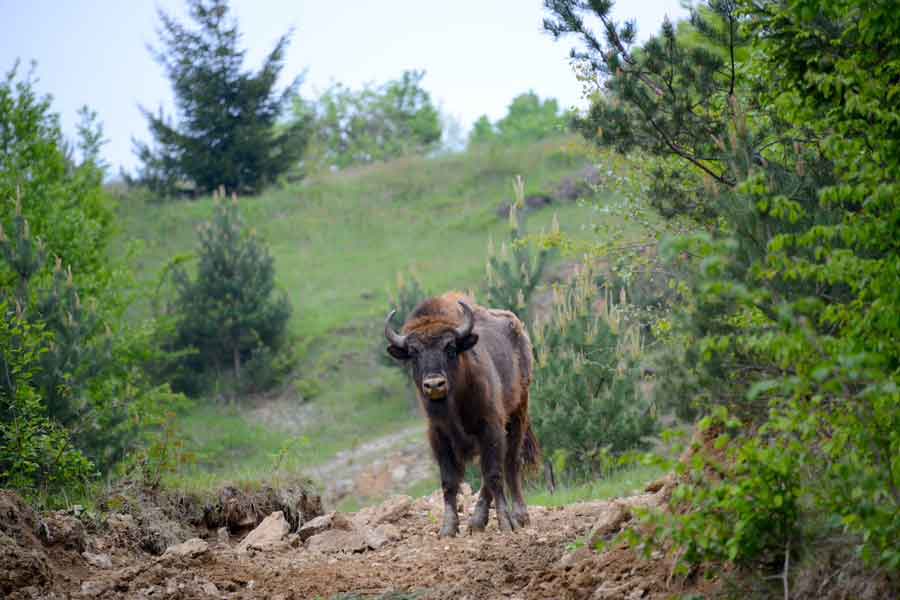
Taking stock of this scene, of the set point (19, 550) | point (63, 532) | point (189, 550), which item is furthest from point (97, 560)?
point (19, 550)

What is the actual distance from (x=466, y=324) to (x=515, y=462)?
6.82ft

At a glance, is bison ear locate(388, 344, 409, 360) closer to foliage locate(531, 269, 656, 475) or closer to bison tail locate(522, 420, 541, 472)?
bison tail locate(522, 420, 541, 472)

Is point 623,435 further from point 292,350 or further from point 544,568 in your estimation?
point 292,350

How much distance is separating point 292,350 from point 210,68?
1494 cm

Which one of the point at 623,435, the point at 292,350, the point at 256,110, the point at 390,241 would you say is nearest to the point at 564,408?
the point at 623,435

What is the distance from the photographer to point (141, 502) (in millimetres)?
10766

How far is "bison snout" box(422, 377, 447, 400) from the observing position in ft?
31.7

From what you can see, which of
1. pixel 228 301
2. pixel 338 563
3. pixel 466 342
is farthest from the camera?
pixel 228 301

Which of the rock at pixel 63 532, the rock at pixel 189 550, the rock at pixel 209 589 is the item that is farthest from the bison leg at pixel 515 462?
the rock at pixel 63 532

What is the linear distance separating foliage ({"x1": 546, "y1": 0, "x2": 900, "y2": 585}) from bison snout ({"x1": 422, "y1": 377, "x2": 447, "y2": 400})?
8.55ft

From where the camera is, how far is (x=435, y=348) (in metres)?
10.1

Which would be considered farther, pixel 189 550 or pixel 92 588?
pixel 189 550

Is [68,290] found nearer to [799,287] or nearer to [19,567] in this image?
[19,567]

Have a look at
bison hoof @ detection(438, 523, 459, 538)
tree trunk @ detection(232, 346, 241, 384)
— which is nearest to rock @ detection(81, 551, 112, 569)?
bison hoof @ detection(438, 523, 459, 538)
